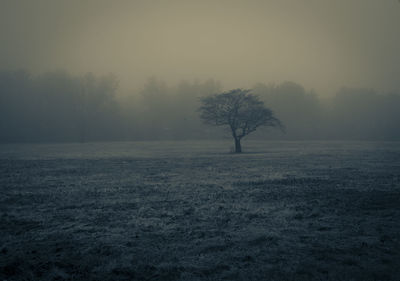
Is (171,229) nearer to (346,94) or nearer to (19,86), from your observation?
(19,86)

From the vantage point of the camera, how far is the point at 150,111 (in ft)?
339

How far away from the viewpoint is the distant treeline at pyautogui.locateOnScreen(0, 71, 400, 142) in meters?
83.9

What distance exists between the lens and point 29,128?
79688 millimetres

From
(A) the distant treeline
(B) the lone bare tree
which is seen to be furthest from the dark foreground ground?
(A) the distant treeline

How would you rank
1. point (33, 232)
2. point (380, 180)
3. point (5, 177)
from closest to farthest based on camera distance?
point (33, 232)
point (380, 180)
point (5, 177)

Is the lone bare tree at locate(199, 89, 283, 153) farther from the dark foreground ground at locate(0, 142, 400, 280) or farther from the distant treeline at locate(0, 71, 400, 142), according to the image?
the distant treeline at locate(0, 71, 400, 142)

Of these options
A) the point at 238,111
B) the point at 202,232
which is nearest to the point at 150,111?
the point at 238,111

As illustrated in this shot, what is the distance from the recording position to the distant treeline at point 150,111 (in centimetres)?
8388

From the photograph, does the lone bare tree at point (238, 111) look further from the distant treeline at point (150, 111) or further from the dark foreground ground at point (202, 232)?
the distant treeline at point (150, 111)

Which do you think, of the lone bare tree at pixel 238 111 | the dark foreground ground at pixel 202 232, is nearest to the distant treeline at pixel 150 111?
A: the lone bare tree at pixel 238 111

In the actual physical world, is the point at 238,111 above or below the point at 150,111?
below

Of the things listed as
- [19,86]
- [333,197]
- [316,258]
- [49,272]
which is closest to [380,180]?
[333,197]

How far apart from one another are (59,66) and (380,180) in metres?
109

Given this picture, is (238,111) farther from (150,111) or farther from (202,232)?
(150,111)
